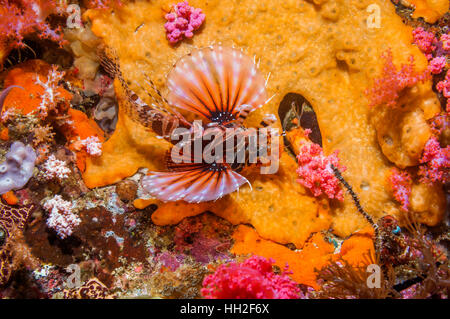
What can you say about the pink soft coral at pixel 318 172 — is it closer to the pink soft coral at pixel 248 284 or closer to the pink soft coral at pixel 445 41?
the pink soft coral at pixel 248 284

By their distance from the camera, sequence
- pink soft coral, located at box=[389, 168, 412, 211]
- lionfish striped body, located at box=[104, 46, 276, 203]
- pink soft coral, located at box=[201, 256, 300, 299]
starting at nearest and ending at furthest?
pink soft coral, located at box=[201, 256, 300, 299] < lionfish striped body, located at box=[104, 46, 276, 203] < pink soft coral, located at box=[389, 168, 412, 211]

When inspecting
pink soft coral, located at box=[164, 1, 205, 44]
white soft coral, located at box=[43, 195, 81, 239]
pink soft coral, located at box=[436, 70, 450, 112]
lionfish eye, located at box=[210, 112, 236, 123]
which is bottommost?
white soft coral, located at box=[43, 195, 81, 239]

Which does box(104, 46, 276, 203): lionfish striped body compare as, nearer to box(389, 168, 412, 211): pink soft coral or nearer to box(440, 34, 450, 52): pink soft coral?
box(389, 168, 412, 211): pink soft coral

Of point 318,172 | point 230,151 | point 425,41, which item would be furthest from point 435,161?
point 230,151

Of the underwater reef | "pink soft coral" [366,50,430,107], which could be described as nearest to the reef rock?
the underwater reef

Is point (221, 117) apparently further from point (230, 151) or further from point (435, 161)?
point (435, 161)

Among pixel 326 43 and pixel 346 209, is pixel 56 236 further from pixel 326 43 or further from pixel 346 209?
pixel 326 43

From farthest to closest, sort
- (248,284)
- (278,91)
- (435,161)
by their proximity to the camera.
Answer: (278,91)
(435,161)
(248,284)
